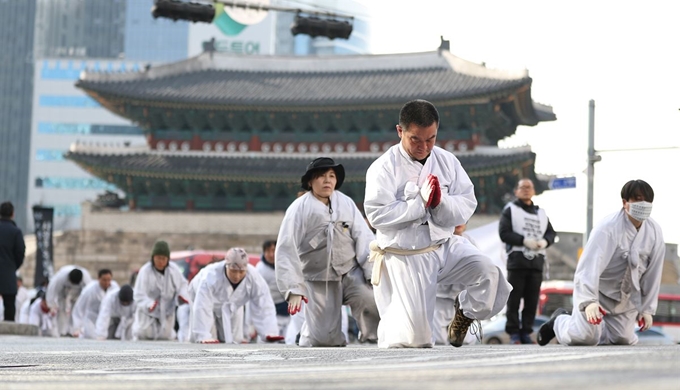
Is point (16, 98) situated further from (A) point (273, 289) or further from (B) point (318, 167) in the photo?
(B) point (318, 167)

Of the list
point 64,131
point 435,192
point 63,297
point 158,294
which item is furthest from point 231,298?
point 64,131

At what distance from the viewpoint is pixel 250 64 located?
123 feet

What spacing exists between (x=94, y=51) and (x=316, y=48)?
40453 millimetres

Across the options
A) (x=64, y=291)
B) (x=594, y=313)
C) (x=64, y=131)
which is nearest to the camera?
(x=594, y=313)

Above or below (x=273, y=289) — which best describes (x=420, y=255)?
above

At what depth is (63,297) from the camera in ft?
62.6

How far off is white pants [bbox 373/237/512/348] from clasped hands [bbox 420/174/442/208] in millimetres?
404

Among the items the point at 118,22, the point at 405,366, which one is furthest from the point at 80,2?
the point at 405,366

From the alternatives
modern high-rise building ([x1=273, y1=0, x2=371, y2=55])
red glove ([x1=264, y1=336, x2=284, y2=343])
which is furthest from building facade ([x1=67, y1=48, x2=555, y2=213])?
modern high-rise building ([x1=273, y1=0, x2=371, y2=55])

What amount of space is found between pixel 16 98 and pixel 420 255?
9387 centimetres

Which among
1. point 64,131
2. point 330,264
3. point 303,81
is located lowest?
point 330,264

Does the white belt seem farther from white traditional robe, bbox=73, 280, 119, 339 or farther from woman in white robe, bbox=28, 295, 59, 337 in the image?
woman in white robe, bbox=28, 295, 59, 337

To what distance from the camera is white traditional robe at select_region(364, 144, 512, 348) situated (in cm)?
726

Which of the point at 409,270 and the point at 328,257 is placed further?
the point at 328,257
